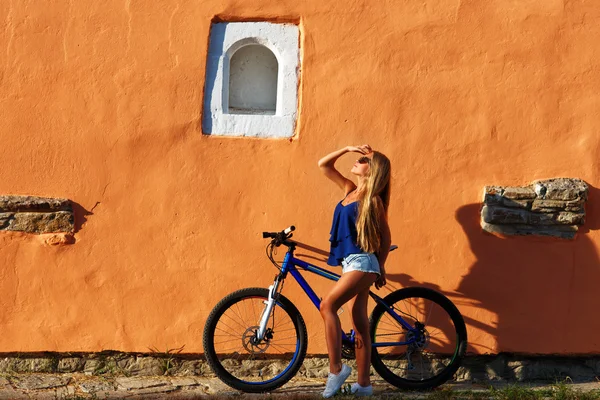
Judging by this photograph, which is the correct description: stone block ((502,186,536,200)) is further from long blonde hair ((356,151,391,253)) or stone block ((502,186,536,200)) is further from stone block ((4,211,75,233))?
stone block ((4,211,75,233))

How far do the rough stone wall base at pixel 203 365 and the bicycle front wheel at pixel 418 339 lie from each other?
24cm

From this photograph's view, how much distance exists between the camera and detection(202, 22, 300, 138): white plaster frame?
20.6 feet

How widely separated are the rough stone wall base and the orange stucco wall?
0.34 ft

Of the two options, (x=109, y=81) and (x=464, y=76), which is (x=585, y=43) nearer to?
(x=464, y=76)

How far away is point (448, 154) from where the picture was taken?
631cm

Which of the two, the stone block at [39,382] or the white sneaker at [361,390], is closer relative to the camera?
the white sneaker at [361,390]

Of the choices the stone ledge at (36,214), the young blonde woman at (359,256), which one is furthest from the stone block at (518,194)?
the stone ledge at (36,214)

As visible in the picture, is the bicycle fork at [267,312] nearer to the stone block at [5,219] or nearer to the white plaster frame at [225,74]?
the white plaster frame at [225,74]

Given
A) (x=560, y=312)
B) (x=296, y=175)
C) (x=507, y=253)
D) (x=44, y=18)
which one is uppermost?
(x=44, y=18)

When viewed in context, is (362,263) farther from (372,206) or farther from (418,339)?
(418,339)

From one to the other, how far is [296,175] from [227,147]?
519 mm

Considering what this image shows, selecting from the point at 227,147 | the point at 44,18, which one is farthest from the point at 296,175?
the point at 44,18

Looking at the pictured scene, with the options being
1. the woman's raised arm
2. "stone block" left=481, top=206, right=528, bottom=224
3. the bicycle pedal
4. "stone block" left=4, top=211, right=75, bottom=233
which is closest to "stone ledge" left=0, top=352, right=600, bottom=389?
the bicycle pedal

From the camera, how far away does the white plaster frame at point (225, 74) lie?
6266mm
